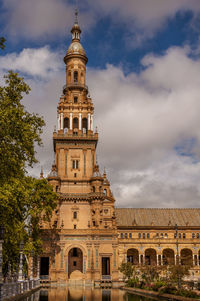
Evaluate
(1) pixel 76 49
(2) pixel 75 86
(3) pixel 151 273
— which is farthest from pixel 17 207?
(1) pixel 76 49

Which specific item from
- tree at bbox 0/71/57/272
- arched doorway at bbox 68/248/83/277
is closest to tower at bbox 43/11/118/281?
arched doorway at bbox 68/248/83/277

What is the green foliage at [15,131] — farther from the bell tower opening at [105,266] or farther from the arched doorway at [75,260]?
the bell tower opening at [105,266]

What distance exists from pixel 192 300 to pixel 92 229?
40046 mm

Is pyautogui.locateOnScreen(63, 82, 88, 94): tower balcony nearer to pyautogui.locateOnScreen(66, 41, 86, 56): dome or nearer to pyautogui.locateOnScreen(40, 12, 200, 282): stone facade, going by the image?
pyautogui.locateOnScreen(40, 12, 200, 282): stone facade

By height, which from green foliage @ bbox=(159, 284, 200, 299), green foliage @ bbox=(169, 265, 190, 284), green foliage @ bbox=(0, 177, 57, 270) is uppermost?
green foliage @ bbox=(0, 177, 57, 270)

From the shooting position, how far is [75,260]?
2908 inches

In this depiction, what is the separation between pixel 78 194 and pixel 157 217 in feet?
104

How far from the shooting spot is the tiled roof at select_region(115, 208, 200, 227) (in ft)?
316

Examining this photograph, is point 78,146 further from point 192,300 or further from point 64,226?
point 192,300

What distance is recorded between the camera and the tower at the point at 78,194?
70.6 m

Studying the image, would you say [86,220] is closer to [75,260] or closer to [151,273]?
[75,260]

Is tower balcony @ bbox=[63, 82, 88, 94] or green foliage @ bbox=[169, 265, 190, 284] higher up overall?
tower balcony @ bbox=[63, 82, 88, 94]

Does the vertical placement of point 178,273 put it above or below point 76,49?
below

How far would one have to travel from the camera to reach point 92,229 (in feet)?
235
